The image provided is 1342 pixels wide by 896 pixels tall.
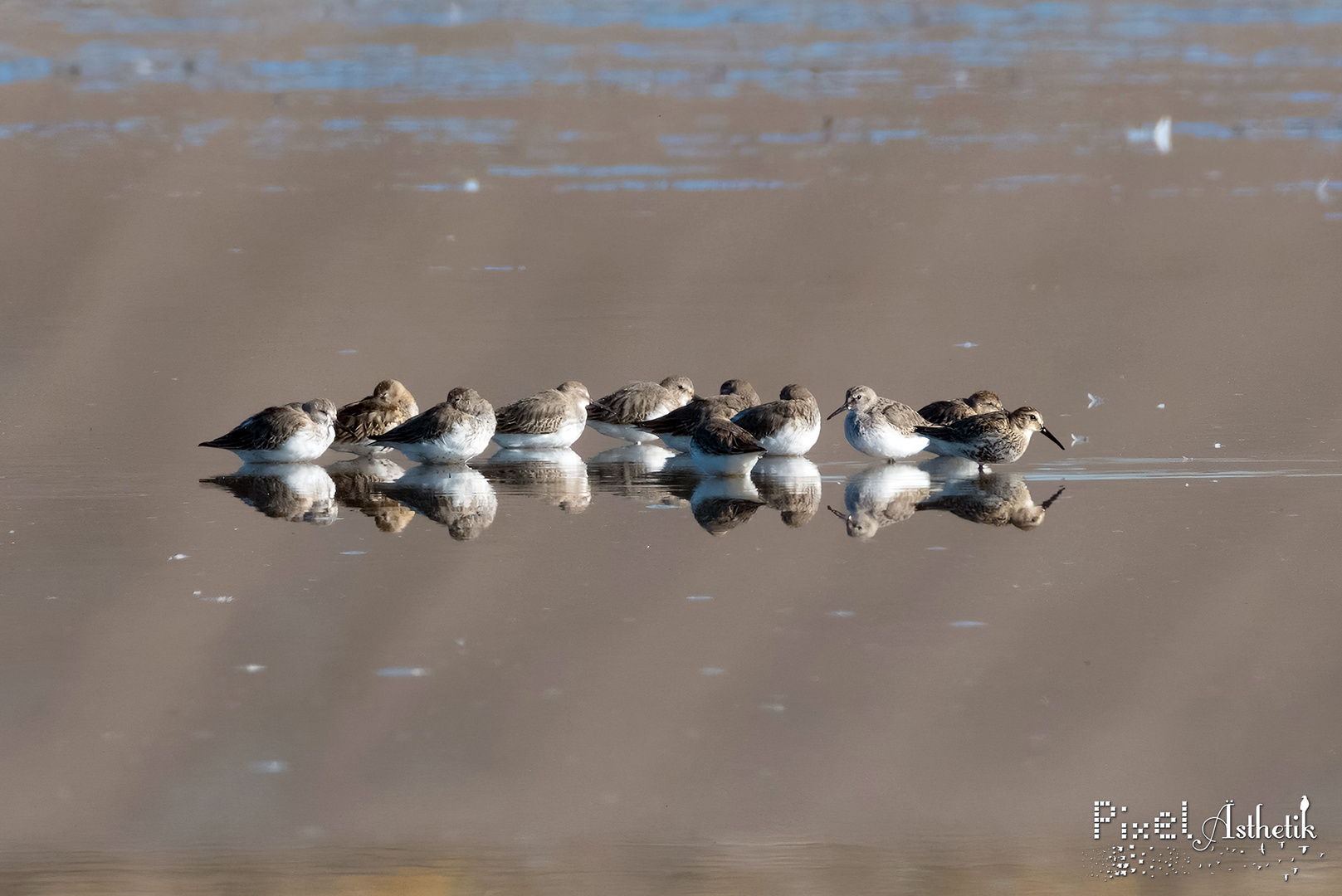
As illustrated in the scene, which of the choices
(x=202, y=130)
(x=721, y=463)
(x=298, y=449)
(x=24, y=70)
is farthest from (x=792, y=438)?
(x=24, y=70)

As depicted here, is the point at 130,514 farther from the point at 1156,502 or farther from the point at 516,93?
the point at 516,93

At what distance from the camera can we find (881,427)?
10688 millimetres

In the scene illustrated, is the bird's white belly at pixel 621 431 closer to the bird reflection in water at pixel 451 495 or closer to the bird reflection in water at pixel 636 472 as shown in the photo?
the bird reflection in water at pixel 636 472

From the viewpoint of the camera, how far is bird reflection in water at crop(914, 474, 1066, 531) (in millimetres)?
9242

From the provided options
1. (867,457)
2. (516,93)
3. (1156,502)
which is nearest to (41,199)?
(516,93)

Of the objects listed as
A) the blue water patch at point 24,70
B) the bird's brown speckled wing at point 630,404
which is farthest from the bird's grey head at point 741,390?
the blue water patch at point 24,70

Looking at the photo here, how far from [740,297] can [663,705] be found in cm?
942

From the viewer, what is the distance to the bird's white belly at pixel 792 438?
35.3 feet

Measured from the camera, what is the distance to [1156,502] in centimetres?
942

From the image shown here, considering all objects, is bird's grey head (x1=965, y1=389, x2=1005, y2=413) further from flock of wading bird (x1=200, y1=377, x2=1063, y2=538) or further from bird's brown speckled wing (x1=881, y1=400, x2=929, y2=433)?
bird's brown speckled wing (x1=881, y1=400, x2=929, y2=433)

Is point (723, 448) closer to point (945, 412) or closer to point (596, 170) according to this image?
point (945, 412)

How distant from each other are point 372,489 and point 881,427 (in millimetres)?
3124

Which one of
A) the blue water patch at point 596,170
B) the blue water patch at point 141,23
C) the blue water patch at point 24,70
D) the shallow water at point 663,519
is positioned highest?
the blue water patch at point 141,23

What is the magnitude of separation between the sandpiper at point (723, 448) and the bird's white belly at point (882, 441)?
595 millimetres
